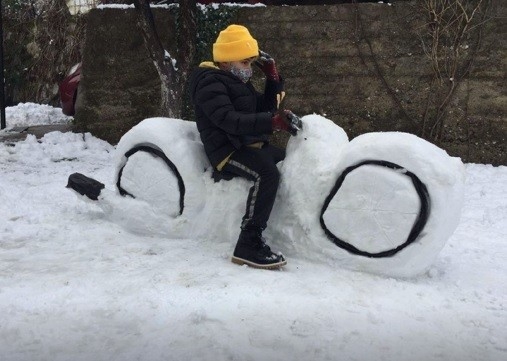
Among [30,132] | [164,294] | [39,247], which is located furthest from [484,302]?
[30,132]

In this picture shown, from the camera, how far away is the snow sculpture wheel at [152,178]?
371 cm

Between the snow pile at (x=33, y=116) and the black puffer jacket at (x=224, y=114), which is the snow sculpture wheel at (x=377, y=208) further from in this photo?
the snow pile at (x=33, y=116)

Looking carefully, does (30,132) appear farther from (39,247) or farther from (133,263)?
(133,263)

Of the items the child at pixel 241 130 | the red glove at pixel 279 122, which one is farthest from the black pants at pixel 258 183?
the red glove at pixel 279 122

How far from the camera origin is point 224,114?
3.32 meters

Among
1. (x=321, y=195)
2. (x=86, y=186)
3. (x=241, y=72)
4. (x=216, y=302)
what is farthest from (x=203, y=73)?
(x=216, y=302)

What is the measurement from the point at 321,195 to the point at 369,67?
3987 millimetres

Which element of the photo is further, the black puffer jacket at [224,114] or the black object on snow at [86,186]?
the black object on snow at [86,186]

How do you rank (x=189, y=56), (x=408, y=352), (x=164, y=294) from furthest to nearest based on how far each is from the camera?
1. (x=189, y=56)
2. (x=164, y=294)
3. (x=408, y=352)

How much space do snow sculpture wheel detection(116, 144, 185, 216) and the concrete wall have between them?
360 cm

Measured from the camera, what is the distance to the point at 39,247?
3639 millimetres

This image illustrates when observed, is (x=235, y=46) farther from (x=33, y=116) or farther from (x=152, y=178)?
(x=33, y=116)

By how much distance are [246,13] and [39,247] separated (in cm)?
456

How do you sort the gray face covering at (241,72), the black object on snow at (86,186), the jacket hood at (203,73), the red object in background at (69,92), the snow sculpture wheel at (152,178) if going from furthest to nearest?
1. the red object in background at (69,92)
2. the black object on snow at (86,186)
3. the snow sculpture wheel at (152,178)
4. the gray face covering at (241,72)
5. the jacket hood at (203,73)
